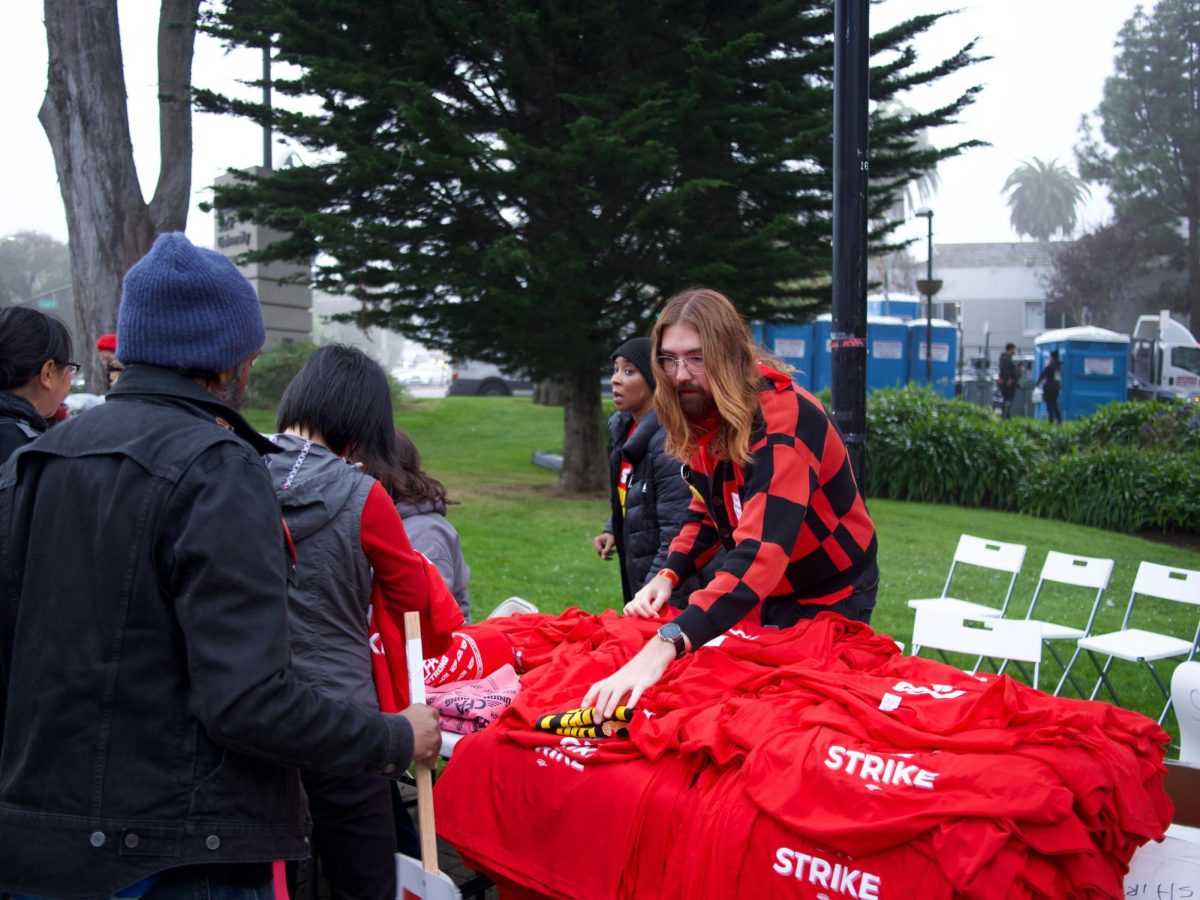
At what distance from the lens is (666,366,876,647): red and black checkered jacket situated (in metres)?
2.80

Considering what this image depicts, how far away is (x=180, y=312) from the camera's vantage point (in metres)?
1.78

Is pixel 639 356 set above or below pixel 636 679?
above

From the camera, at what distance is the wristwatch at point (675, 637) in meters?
2.74

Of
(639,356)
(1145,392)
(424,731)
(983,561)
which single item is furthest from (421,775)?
(1145,392)

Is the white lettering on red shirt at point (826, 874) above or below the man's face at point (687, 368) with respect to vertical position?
below

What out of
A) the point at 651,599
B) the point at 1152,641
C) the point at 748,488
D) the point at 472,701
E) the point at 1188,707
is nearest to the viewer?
the point at 748,488

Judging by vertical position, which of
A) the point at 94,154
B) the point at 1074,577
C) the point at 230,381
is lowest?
the point at 1074,577

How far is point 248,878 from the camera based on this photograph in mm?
1784

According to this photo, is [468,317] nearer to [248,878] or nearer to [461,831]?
[461,831]

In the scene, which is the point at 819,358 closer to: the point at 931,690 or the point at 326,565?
the point at 931,690

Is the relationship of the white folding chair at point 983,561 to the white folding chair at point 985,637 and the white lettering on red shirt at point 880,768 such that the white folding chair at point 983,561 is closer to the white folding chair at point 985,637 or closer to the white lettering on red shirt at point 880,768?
the white folding chair at point 985,637

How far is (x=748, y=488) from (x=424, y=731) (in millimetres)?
1264

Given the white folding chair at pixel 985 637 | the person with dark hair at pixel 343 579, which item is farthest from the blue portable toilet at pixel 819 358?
the person with dark hair at pixel 343 579

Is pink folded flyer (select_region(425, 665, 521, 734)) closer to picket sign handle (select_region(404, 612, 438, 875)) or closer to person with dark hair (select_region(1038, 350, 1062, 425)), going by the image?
picket sign handle (select_region(404, 612, 438, 875))
